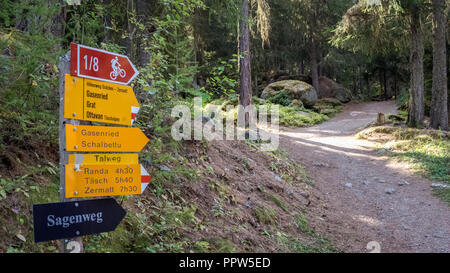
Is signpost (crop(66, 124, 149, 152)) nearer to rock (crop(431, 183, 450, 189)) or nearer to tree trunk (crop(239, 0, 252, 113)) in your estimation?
rock (crop(431, 183, 450, 189))

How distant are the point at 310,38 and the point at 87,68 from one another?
27.6m

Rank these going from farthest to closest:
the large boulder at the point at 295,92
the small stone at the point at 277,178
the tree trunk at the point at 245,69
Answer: the large boulder at the point at 295,92, the tree trunk at the point at 245,69, the small stone at the point at 277,178

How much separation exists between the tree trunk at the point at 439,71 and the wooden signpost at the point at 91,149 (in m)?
15.2

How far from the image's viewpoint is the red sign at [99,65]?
2641 millimetres

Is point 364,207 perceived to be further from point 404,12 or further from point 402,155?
point 404,12

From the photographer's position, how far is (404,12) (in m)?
13.7

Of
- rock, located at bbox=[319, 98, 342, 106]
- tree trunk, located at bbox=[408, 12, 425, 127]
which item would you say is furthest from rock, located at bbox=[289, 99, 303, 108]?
tree trunk, located at bbox=[408, 12, 425, 127]

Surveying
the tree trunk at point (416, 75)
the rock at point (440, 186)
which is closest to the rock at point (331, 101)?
the tree trunk at point (416, 75)
